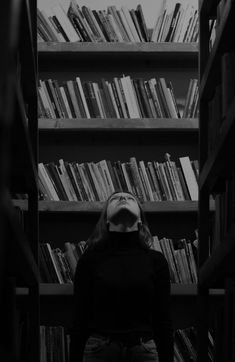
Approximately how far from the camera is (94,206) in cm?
344

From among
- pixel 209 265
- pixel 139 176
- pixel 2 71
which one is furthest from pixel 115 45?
pixel 2 71

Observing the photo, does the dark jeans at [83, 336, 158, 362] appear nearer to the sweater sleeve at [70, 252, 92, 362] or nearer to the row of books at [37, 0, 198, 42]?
the sweater sleeve at [70, 252, 92, 362]

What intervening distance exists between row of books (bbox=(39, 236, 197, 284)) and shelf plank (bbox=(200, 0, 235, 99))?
0.86 meters

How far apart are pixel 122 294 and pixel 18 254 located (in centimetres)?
84

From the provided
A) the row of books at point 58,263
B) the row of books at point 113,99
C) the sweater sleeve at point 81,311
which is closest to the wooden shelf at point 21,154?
the sweater sleeve at point 81,311

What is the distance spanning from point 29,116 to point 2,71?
2.21 m

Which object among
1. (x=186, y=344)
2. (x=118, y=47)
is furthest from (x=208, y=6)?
(x=186, y=344)

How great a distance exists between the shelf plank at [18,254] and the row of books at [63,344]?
641mm

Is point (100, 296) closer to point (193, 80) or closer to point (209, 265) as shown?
point (209, 265)

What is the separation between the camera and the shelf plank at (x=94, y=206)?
343cm

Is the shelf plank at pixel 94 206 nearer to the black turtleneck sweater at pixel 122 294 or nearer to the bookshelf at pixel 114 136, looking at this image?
the bookshelf at pixel 114 136

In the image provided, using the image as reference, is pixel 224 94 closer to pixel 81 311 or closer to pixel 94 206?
pixel 81 311

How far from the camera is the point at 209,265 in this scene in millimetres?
2447

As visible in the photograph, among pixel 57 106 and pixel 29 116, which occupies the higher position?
pixel 57 106
